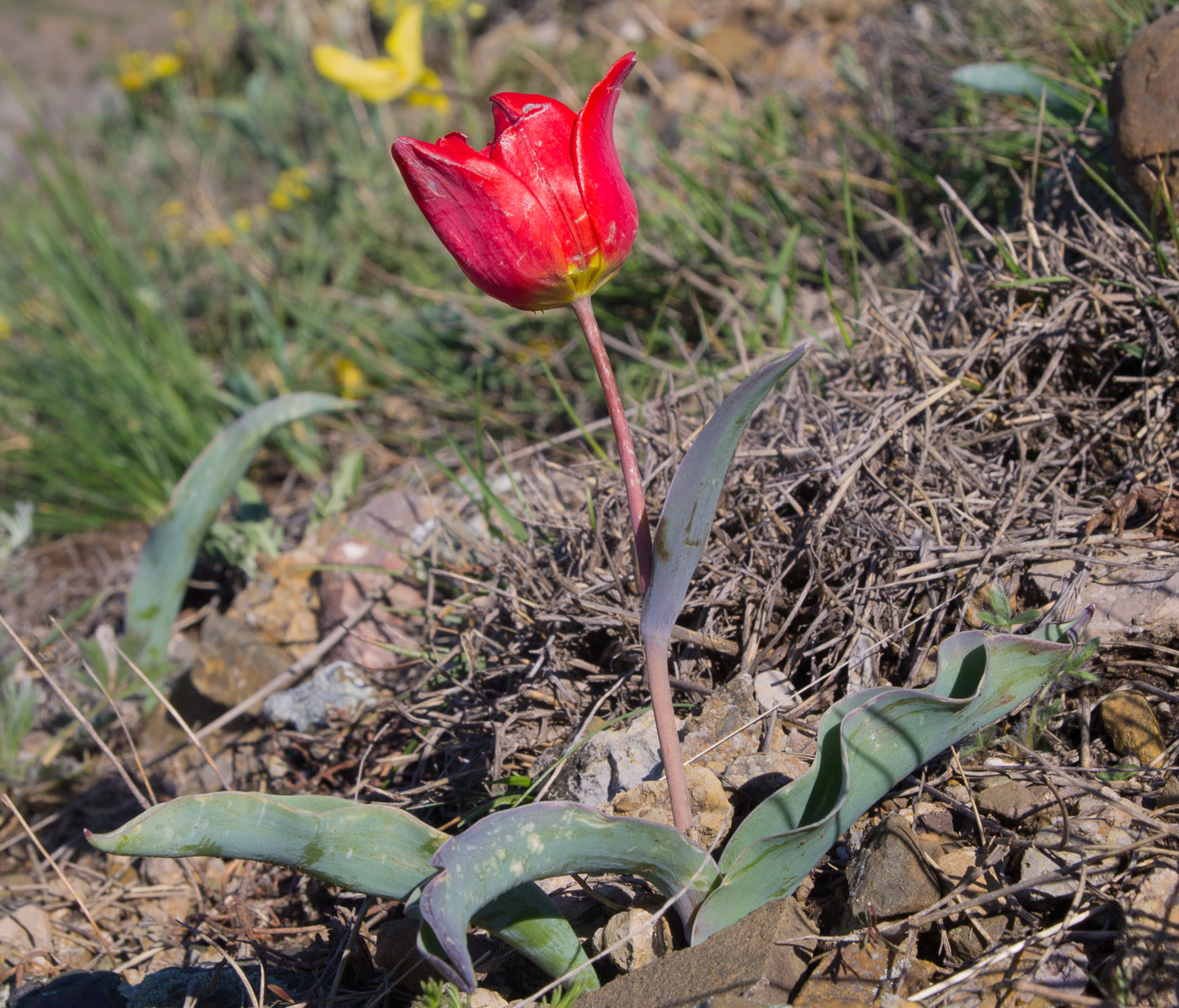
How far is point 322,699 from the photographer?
174 cm

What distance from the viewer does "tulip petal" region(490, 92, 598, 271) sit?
0.90 meters

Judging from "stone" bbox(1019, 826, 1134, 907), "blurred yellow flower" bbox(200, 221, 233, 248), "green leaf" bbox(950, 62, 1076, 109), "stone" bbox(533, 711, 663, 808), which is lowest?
"stone" bbox(1019, 826, 1134, 907)

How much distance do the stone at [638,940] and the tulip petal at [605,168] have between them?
78cm

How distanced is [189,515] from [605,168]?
1.30m

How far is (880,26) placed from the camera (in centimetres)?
286

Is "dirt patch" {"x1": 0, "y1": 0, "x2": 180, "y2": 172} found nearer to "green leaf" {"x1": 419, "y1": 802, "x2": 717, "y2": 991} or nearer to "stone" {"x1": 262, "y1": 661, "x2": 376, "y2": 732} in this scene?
"stone" {"x1": 262, "y1": 661, "x2": 376, "y2": 732}

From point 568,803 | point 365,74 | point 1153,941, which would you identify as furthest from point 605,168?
point 365,74

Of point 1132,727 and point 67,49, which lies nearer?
point 1132,727

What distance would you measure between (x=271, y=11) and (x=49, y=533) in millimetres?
3805

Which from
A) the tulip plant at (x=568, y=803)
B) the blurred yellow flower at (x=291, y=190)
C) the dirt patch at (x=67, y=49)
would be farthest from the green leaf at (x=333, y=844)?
the dirt patch at (x=67, y=49)

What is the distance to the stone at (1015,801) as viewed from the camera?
111 centimetres

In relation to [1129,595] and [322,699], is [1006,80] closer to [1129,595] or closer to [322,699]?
[1129,595]

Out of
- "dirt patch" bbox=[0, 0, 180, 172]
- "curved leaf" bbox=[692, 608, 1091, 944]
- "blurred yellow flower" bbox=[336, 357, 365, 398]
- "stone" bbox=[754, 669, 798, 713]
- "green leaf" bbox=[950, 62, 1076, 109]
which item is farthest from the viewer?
"dirt patch" bbox=[0, 0, 180, 172]

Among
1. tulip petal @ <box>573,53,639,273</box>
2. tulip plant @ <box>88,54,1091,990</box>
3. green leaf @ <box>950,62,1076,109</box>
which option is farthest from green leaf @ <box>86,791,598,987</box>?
green leaf @ <box>950,62,1076,109</box>
